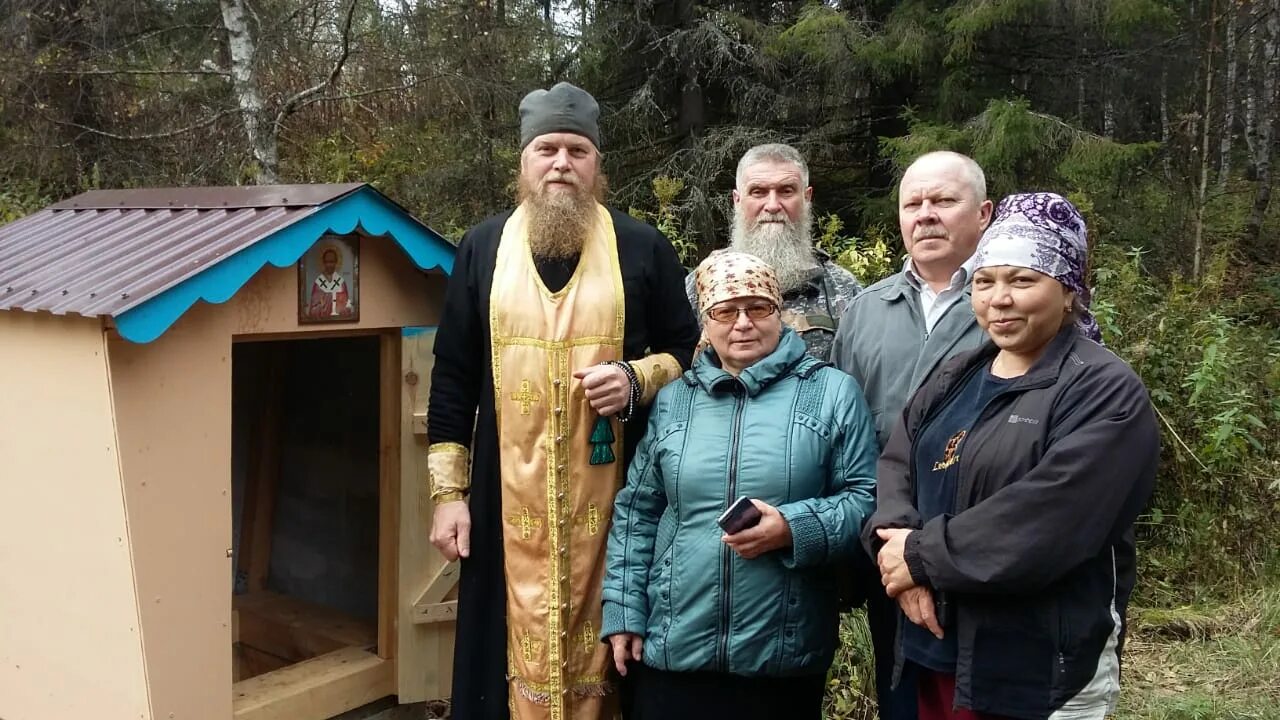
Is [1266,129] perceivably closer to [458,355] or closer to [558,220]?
[558,220]

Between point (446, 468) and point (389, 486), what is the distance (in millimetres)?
924

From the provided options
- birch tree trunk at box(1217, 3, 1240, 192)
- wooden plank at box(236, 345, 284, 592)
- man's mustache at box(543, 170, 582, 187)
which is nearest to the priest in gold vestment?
man's mustache at box(543, 170, 582, 187)

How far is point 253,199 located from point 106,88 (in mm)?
7918

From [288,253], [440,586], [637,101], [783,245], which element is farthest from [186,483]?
[637,101]

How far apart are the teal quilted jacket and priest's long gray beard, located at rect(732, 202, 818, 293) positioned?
0.64 meters

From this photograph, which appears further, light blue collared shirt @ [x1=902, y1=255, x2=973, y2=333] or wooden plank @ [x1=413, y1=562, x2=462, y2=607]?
wooden plank @ [x1=413, y1=562, x2=462, y2=607]

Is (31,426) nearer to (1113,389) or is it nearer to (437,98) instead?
(1113,389)

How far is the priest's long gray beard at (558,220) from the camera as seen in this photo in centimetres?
315

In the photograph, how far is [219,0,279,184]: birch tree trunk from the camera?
8.45 m

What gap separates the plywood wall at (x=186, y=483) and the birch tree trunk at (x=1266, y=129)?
474 inches

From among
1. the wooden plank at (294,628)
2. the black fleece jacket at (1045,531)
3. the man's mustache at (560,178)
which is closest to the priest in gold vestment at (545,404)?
the man's mustache at (560,178)

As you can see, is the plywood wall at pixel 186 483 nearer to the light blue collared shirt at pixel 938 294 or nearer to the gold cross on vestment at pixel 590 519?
the gold cross on vestment at pixel 590 519

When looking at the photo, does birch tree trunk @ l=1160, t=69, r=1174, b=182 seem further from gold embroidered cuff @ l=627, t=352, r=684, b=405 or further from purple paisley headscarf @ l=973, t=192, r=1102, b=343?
purple paisley headscarf @ l=973, t=192, r=1102, b=343

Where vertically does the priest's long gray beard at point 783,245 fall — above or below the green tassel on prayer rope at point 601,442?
above
